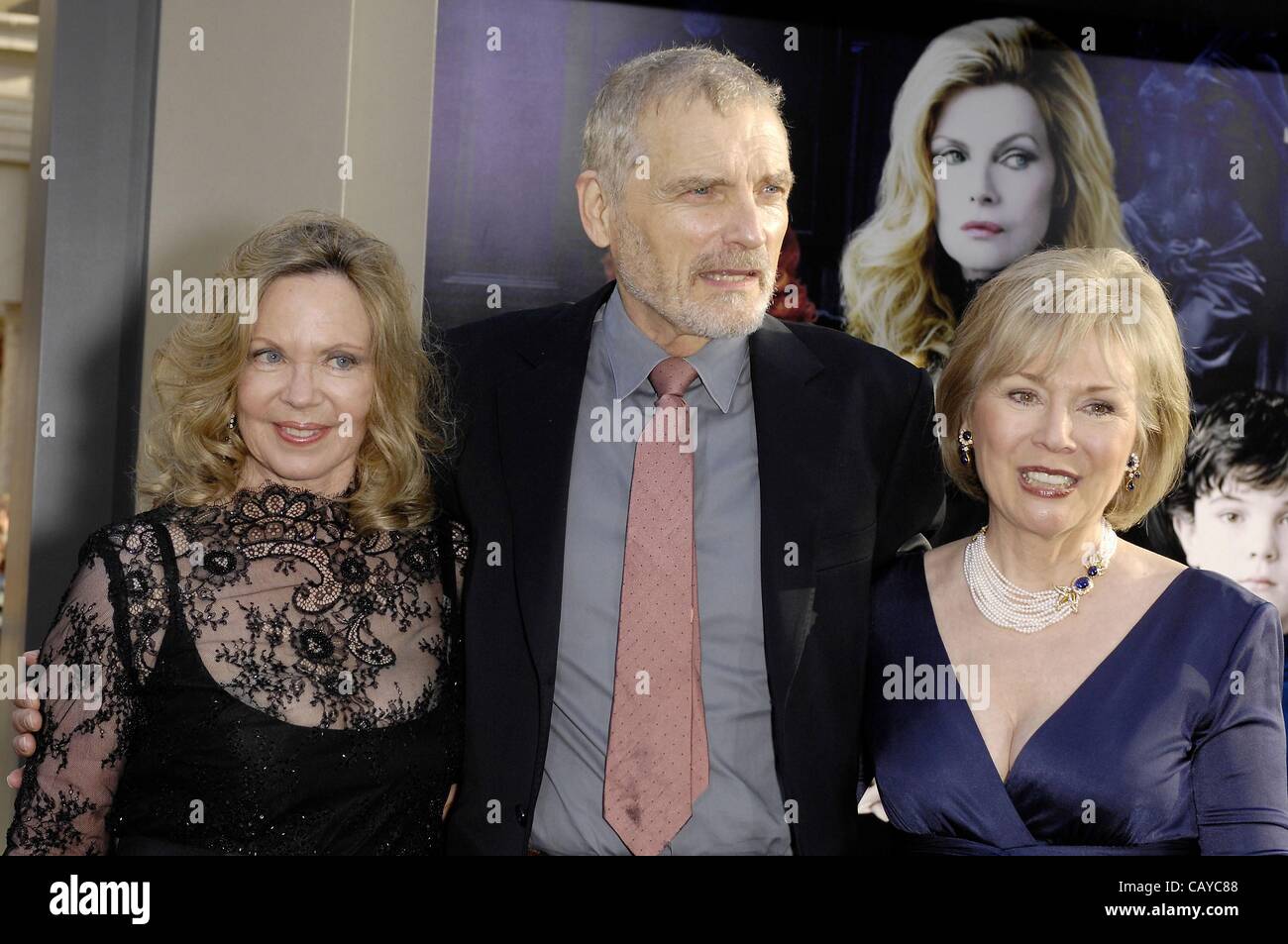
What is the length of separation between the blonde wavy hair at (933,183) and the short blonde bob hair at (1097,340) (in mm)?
1313

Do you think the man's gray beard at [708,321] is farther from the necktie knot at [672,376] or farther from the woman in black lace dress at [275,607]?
the woman in black lace dress at [275,607]

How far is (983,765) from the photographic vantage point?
6.56ft

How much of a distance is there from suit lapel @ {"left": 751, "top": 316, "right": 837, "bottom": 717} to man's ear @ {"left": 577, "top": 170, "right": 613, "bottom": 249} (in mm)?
355

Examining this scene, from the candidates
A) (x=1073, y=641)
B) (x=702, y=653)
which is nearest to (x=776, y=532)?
(x=702, y=653)

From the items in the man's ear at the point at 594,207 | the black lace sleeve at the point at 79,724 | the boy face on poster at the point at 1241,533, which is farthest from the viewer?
the boy face on poster at the point at 1241,533

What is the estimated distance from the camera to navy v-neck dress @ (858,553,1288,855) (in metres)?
1.91

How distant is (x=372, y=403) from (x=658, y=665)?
629 millimetres

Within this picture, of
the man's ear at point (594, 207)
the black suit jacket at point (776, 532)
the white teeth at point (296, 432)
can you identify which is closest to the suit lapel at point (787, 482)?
the black suit jacket at point (776, 532)

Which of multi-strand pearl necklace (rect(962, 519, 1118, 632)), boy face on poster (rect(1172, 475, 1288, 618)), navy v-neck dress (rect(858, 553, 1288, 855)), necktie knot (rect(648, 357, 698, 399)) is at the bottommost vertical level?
navy v-neck dress (rect(858, 553, 1288, 855))

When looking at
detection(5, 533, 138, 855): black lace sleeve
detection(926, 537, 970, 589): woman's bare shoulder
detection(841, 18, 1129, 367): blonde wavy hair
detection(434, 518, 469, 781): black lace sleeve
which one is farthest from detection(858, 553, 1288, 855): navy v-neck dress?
detection(841, 18, 1129, 367): blonde wavy hair

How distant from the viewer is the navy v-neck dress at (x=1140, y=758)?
6.27 feet

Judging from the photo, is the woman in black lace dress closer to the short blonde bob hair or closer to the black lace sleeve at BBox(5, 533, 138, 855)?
the black lace sleeve at BBox(5, 533, 138, 855)

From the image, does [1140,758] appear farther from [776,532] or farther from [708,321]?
[708,321]
